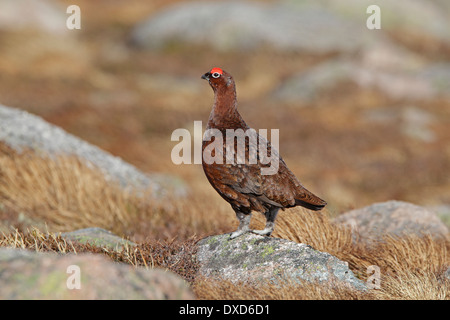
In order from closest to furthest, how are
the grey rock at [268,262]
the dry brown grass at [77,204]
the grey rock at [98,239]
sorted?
the grey rock at [268,262]
the grey rock at [98,239]
the dry brown grass at [77,204]

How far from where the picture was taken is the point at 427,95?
850 inches

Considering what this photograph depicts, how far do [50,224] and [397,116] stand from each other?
13.7 meters

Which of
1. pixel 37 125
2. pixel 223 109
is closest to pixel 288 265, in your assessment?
pixel 223 109

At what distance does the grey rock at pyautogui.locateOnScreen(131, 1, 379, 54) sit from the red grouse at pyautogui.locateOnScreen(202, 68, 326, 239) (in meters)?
24.6

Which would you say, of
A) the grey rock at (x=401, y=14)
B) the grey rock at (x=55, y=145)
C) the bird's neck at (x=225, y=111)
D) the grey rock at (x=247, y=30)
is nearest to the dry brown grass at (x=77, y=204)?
the grey rock at (x=55, y=145)

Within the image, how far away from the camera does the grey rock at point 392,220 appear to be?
6094 millimetres

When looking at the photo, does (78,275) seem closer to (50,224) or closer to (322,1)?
(50,224)

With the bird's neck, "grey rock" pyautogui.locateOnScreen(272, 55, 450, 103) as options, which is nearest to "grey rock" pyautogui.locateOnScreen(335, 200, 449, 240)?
the bird's neck

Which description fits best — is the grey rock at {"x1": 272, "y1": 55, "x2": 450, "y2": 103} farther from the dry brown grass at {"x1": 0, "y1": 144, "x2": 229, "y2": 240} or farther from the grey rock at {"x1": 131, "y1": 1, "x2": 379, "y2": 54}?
the dry brown grass at {"x1": 0, "y1": 144, "x2": 229, "y2": 240}

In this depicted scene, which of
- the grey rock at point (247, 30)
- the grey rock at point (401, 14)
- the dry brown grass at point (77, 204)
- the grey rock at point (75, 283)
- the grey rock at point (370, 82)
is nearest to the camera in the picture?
the grey rock at point (75, 283)

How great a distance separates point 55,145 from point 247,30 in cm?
2186

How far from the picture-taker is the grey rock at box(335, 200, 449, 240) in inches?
240

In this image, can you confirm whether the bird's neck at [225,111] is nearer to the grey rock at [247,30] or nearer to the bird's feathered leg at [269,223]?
the bird's feathered leg at [269,223]

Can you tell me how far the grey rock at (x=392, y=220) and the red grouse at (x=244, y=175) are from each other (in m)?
1.87
